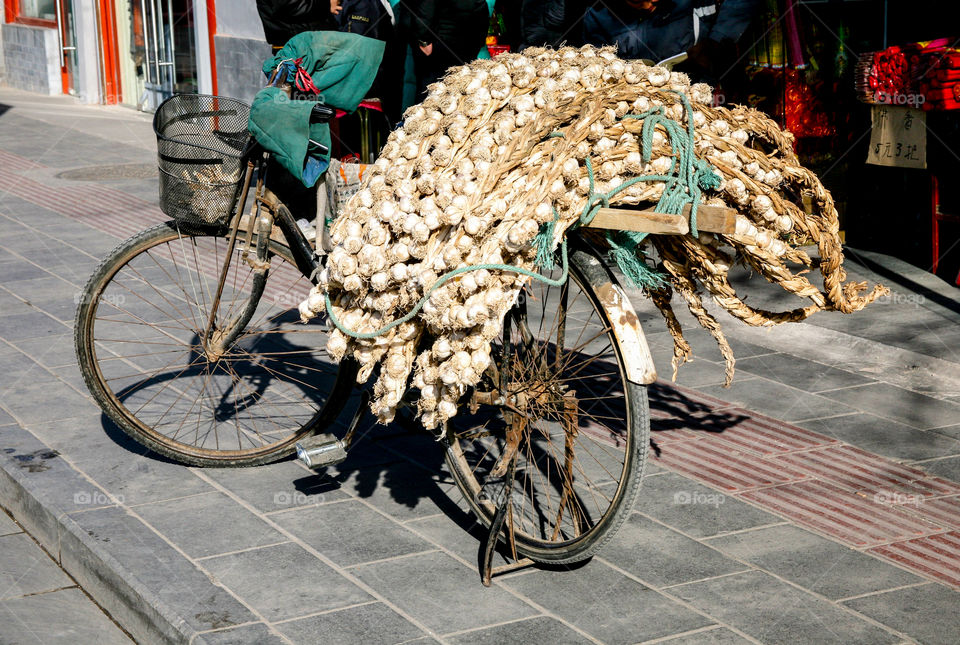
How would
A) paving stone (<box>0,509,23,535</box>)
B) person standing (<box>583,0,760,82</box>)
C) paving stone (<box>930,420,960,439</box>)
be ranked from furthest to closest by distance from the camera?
1. person standing (<box>583,0,760,82</box>)
2. paving stone (<box>930,420,960,439</box>)
3. paving stone (<box>0,509,23,535</box>)

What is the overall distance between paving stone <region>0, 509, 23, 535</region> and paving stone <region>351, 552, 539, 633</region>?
1.63 metres

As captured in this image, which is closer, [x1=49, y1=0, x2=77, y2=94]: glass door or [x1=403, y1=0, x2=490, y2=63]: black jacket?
[x1=403, y1=0, x2=490, y2=63]: black jacket

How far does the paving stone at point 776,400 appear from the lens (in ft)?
18.3

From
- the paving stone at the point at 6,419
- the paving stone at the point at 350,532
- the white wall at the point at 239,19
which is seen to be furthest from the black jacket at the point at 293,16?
the paving stone at the point at 350,532

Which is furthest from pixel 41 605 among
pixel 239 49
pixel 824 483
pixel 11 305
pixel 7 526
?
pixel 239 49

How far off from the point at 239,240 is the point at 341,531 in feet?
4.26

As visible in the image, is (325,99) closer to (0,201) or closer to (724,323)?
(724,323)

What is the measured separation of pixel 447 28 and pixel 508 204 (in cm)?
542

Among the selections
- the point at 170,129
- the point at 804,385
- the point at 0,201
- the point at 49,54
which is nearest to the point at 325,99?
the point at 170,129

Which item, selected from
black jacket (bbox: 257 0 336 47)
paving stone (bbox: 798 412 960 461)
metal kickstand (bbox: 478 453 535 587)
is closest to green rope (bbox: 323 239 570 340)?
metal kickstand (bbox: 478 453 535 587)

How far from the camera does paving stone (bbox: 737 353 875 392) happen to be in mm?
5980

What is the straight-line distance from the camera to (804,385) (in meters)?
5.96

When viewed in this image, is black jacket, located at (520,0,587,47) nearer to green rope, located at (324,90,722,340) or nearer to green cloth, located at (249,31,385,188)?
green cloth, located at (249,31,385,188)

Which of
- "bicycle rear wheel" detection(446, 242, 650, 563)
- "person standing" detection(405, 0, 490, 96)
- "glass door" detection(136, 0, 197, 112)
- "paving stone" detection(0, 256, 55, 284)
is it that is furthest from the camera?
"glass door" detection(136, 0, 197, 112)
